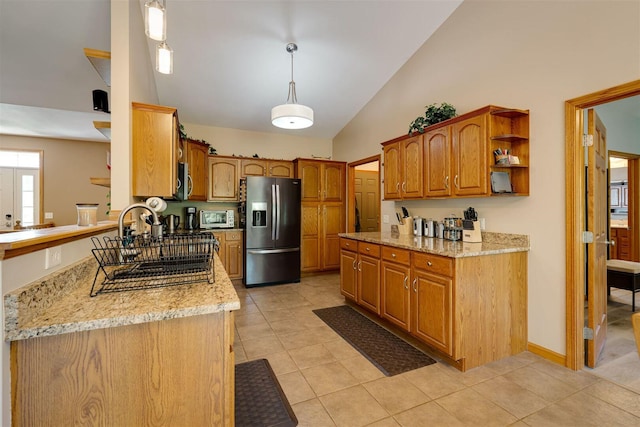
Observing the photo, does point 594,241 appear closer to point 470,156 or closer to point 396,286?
point 470,156

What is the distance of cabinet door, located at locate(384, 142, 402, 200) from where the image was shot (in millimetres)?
3590

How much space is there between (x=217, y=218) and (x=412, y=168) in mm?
3410

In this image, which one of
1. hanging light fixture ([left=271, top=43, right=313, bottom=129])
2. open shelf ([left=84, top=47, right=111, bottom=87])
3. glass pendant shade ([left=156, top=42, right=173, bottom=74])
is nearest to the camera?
glass pendant shade ([left=156, top=42, right=173, bottom=74])

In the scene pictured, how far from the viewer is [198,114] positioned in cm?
482

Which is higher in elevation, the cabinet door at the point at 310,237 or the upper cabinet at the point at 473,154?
the upper cabinet at the point at 473,154

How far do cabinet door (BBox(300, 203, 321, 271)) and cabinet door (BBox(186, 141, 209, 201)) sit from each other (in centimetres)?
177

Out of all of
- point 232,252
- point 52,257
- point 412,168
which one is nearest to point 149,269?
point 52,257

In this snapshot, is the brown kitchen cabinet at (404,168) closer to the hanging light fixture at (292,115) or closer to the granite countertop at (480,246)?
the granite countertop at (480,246)

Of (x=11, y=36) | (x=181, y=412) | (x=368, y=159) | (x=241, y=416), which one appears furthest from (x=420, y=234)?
(x=11, y=36)

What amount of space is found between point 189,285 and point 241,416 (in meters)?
1.01

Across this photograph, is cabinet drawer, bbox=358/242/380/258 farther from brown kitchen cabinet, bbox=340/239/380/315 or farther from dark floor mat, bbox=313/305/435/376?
dark floor mat, bbox=313/305/435/376

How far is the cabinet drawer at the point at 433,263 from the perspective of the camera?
2.23 meters

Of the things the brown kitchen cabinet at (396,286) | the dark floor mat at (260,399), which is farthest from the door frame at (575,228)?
the dark floor mat at (260,399)

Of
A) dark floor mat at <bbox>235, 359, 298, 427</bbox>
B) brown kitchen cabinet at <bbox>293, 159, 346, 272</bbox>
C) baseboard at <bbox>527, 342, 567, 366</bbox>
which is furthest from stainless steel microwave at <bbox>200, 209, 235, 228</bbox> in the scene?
baseboard at <bbox>527, 342, 567, 366</bbox>
